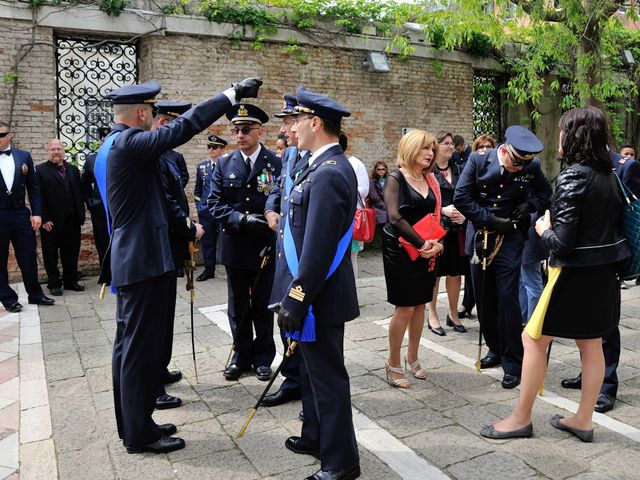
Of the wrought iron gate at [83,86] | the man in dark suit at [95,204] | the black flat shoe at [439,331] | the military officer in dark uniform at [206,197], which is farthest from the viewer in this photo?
the wrought iron gate at [83,86]

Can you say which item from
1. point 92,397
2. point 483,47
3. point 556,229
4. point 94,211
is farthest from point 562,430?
point 483,47

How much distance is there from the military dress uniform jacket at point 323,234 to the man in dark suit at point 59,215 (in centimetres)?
613

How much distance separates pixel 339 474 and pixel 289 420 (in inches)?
40.2

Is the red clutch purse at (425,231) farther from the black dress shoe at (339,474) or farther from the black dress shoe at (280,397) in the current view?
the black dress shoe at (339,474)

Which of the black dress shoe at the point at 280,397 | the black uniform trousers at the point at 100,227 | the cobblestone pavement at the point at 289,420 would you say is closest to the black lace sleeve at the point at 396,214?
the cobblestone pavement at the point at 289,420

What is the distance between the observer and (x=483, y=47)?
12.8 meters

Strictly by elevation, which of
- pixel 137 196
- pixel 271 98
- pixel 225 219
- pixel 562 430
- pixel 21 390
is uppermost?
pixel 271 98

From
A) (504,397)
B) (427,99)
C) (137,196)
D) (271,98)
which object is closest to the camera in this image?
(137,196)

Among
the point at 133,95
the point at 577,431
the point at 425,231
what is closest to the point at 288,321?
the point at 133,95

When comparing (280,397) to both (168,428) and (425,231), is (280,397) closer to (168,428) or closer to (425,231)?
(168,428)

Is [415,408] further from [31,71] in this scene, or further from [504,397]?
[31,71]

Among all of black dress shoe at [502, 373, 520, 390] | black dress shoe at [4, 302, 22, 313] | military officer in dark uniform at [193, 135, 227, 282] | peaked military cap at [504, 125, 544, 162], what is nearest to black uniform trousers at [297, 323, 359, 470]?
black dress shoe at [502, 373, 520, 390]

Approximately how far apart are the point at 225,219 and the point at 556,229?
8.08ft

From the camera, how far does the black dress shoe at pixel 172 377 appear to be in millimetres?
4781
